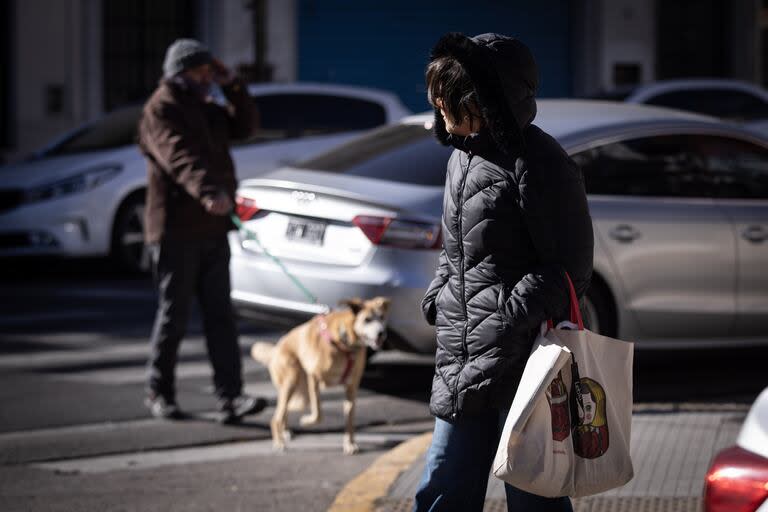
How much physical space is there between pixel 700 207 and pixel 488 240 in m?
4.27

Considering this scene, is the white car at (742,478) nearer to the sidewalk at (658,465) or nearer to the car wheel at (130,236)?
the sidewalk at (658,465)

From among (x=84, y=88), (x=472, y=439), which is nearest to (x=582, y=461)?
(x=472, y=439)

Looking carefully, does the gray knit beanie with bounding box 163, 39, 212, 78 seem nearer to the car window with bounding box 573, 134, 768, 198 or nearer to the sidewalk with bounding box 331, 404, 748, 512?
the car window with bounding box 573, 134, 768, 198

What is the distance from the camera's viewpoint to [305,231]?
287 inches

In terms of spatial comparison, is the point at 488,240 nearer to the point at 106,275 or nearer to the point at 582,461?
the point at 582,461

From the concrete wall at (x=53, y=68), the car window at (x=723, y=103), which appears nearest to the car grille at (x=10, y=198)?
the concrete wall at (x=53, y=68)

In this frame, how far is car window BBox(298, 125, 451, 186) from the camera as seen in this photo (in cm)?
733

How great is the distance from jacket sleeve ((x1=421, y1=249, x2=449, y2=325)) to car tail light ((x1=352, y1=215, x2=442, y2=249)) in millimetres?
2811

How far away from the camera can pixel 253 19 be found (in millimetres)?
21094

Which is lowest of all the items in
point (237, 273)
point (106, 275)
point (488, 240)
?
point (106, 275)

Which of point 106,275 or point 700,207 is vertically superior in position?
point 700,207

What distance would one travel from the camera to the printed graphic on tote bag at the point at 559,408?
138 inches

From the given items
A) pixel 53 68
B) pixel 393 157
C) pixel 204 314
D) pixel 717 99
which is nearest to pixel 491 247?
pixel 204 314

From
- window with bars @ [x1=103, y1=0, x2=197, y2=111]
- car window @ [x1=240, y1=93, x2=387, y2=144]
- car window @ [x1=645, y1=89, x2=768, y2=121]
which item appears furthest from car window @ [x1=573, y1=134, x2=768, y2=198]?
window with bars @ [x1=103, y1=0, x2=197, y2=111]
